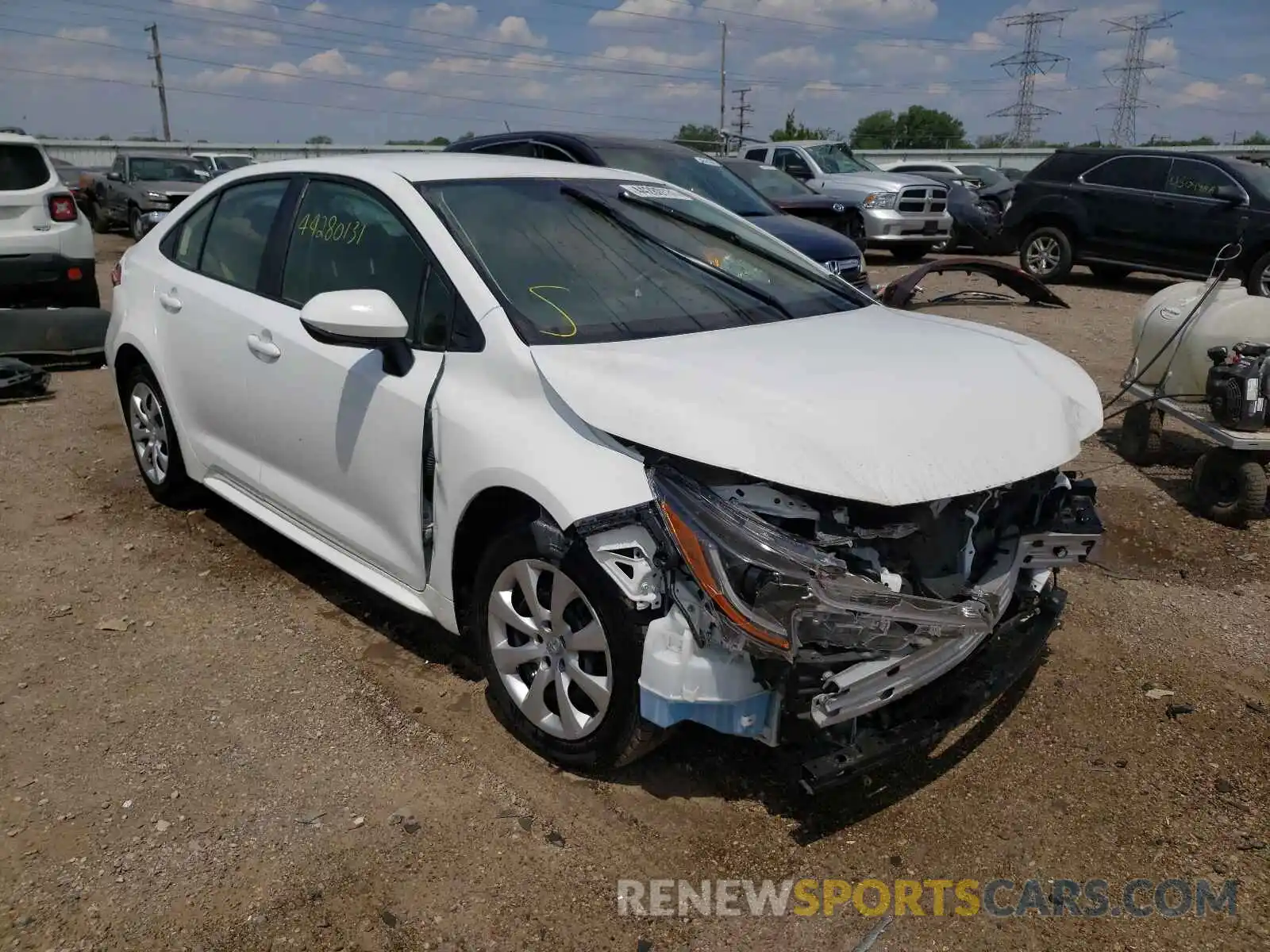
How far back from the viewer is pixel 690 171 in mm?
9133

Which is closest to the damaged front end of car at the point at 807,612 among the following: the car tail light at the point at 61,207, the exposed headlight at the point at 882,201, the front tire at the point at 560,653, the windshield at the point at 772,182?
the front tire at the point at 560,653

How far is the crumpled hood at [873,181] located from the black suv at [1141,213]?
7.24ft

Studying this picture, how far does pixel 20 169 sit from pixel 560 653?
8262 mm

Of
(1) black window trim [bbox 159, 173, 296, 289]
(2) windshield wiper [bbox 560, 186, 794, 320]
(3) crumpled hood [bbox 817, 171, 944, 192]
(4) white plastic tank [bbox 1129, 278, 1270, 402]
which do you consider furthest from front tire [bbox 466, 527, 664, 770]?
(3) crumpled hood [bbox 817, 171, 944, 192]

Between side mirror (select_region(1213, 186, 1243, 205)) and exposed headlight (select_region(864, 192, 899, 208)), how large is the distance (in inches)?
181

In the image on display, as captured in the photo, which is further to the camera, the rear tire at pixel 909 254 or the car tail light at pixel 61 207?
the rear tire at pixel 909 254

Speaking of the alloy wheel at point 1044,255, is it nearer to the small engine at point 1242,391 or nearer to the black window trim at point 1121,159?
the black window trim at point 1121,159

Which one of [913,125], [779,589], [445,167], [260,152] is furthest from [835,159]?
[913,125]

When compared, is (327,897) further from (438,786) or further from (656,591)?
(656,591)

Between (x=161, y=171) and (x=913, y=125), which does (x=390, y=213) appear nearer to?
(x=161, y=171)

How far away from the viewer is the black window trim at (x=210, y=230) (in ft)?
13.4

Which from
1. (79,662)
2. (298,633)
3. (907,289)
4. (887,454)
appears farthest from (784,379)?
(907,289)

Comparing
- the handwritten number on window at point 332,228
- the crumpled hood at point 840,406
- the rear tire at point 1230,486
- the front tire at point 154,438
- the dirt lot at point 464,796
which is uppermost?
the handwritten number on window at point 332,228

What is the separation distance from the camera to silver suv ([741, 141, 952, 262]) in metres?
15.1
